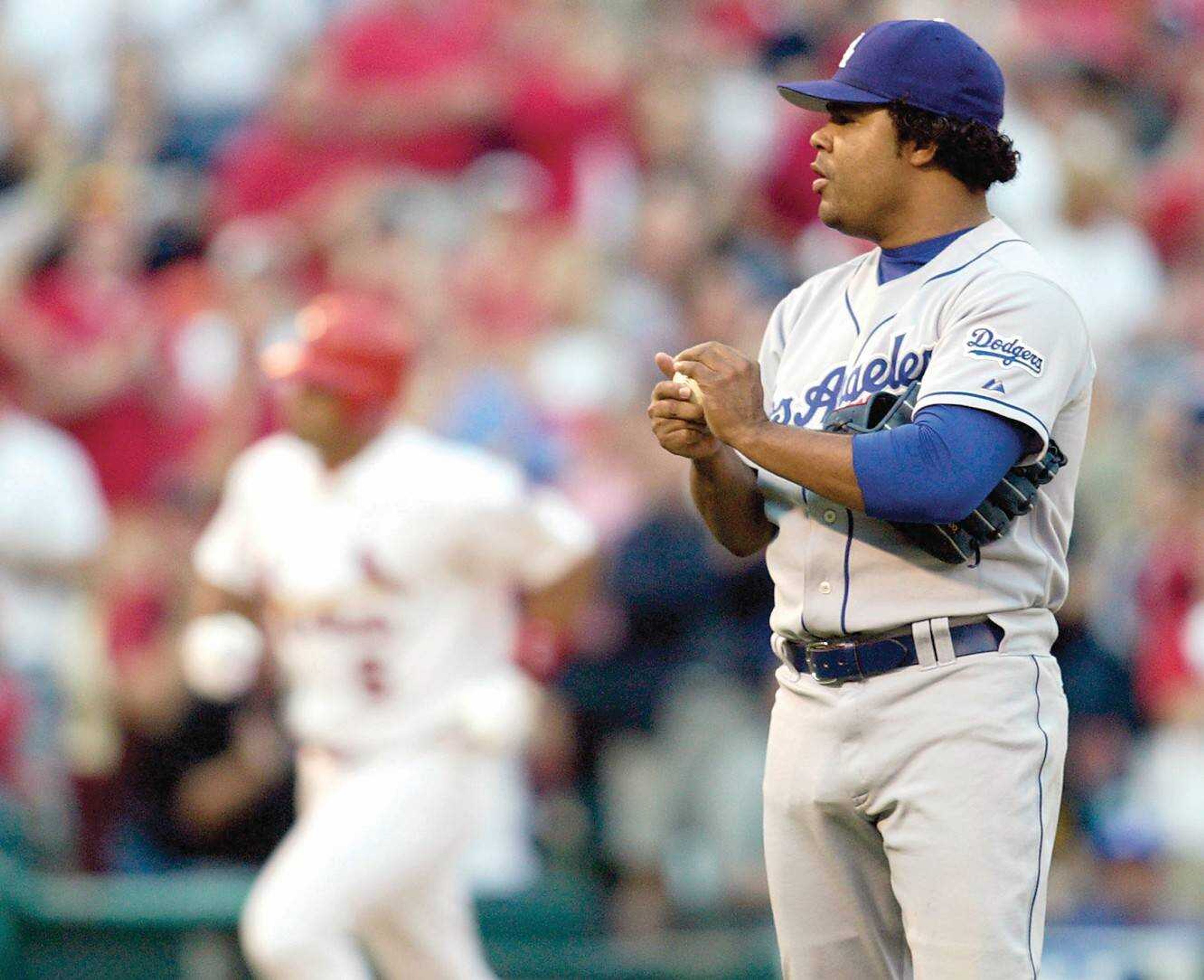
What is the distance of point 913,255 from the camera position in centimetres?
320

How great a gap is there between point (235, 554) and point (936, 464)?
330cm

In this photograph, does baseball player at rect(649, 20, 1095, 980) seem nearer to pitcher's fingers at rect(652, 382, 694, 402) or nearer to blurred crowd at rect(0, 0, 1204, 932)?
pitcher's fingers at rect(652, 382, 694, 402)

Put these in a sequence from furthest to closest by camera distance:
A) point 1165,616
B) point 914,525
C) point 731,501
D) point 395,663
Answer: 1. point 1165,616
2. point 395,663
3. point 731,501
4. point 914,525

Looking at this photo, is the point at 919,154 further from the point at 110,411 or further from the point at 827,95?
the point at 110,411

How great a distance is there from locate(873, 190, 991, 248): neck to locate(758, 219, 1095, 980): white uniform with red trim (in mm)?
39

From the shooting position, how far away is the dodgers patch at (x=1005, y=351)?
294cm

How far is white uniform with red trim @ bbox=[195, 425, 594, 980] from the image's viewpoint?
17.1 feet

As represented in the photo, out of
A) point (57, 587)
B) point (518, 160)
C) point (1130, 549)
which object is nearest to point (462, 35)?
point (518, 160)

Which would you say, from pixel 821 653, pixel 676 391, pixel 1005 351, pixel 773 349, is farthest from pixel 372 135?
pixel 1005 351

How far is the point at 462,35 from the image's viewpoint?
9.14 m

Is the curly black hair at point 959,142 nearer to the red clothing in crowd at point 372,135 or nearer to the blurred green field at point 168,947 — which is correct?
the blurred green field at point 168,947

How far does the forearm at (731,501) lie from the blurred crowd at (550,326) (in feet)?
8.82

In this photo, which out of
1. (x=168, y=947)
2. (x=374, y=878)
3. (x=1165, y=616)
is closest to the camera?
(x=374, y=878)

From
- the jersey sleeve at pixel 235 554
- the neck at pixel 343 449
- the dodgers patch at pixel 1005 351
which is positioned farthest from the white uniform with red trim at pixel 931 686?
the jersey sleeve at pixel 235 554
